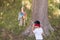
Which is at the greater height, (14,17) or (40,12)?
(40,12)

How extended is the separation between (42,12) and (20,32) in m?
1.45

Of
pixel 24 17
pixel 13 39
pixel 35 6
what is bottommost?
pixel 13 39

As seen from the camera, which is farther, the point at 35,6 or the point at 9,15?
the point at 9,15

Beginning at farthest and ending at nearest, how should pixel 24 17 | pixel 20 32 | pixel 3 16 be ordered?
pixel 3 16, pixel 24 17, pixel 20 32

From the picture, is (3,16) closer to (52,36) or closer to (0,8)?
(0,8)

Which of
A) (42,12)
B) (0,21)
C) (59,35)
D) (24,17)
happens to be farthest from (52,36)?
(0,21)

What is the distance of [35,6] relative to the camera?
29.3 ft

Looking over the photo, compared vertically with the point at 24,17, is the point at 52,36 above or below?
below

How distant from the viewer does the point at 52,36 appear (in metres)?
9.34

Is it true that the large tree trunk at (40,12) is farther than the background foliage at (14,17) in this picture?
No

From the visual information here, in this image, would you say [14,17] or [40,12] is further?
[14,17]

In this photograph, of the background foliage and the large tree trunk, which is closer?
the large tree trunk

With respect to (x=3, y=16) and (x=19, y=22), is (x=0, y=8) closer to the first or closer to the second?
(x=3, y=16)

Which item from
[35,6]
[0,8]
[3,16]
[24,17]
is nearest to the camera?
[35,6]
